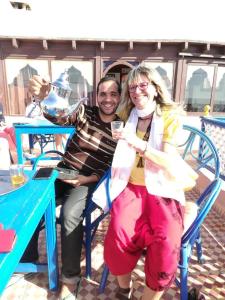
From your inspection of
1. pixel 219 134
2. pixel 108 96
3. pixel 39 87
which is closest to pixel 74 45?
pixel 219 134

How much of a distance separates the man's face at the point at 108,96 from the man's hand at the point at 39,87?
39cm

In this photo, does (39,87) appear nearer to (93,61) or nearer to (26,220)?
(26,220)

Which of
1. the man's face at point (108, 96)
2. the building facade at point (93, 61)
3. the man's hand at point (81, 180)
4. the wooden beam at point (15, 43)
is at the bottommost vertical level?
the man's hand at point (81, 180)

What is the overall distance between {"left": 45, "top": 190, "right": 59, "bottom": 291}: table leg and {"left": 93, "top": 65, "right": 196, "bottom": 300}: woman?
0.30m

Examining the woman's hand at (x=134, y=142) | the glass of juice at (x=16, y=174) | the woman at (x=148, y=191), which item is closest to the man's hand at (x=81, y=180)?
the woman at (x=148, y=191)

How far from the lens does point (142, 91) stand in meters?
1.54

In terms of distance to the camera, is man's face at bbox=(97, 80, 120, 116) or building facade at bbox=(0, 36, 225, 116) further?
building facade at bbox=(0, 36, 225, 116)

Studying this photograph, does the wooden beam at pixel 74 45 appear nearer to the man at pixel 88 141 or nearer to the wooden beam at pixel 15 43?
the wooden beam at pixel 15 43

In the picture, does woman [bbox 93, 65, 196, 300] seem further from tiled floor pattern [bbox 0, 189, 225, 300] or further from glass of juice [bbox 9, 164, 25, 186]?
glass of juice [bbox 9, 164, 25, 186]

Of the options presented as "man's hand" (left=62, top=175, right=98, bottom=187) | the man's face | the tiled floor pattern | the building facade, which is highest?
the building facade

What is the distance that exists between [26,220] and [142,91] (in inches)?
40.6

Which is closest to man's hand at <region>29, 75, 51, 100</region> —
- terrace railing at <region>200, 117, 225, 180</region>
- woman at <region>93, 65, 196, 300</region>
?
woman at <region>93, 65, 196, 300</region>

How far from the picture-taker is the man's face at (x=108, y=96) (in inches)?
69.5

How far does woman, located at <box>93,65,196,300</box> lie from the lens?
1260mm
